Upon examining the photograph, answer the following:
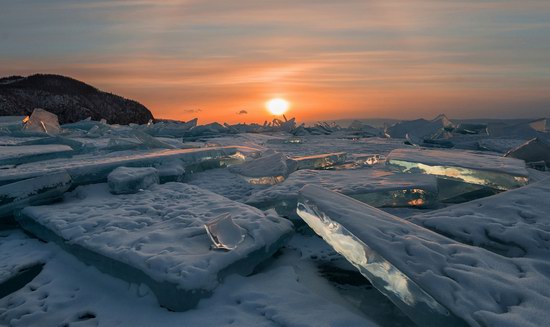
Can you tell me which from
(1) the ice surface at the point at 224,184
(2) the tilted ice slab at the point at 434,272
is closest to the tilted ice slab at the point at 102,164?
(1) the ice surface at the point at 224,184

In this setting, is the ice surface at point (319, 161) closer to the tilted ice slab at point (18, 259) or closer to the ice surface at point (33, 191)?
the ice surface at point (33, 191)

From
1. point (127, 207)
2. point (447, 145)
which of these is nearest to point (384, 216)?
point (127, 207)

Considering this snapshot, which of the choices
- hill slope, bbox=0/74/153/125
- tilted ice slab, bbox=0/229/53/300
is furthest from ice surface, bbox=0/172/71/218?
hill slope, bbox=0/74/153/125

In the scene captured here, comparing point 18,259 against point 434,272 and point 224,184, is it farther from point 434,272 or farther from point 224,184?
point 434,272

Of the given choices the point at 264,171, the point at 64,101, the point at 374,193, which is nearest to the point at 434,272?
the point at 374,193

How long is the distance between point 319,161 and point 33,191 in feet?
7.73

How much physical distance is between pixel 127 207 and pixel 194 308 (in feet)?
3.67

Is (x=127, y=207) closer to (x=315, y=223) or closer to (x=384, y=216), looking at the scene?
(x=315, y=223)

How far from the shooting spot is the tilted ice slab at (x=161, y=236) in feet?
5.09

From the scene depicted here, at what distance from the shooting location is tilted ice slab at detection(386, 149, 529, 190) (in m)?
2.66

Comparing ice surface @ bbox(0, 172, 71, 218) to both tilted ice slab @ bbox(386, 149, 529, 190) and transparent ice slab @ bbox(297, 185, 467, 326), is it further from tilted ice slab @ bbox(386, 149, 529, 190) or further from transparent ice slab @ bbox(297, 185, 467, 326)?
tilted ice slab @ bbox(386, 149, 529, 190)

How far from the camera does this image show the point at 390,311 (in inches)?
56.6

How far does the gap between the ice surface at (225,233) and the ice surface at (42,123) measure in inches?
255

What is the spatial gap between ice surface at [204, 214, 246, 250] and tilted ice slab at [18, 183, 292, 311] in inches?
1.4
